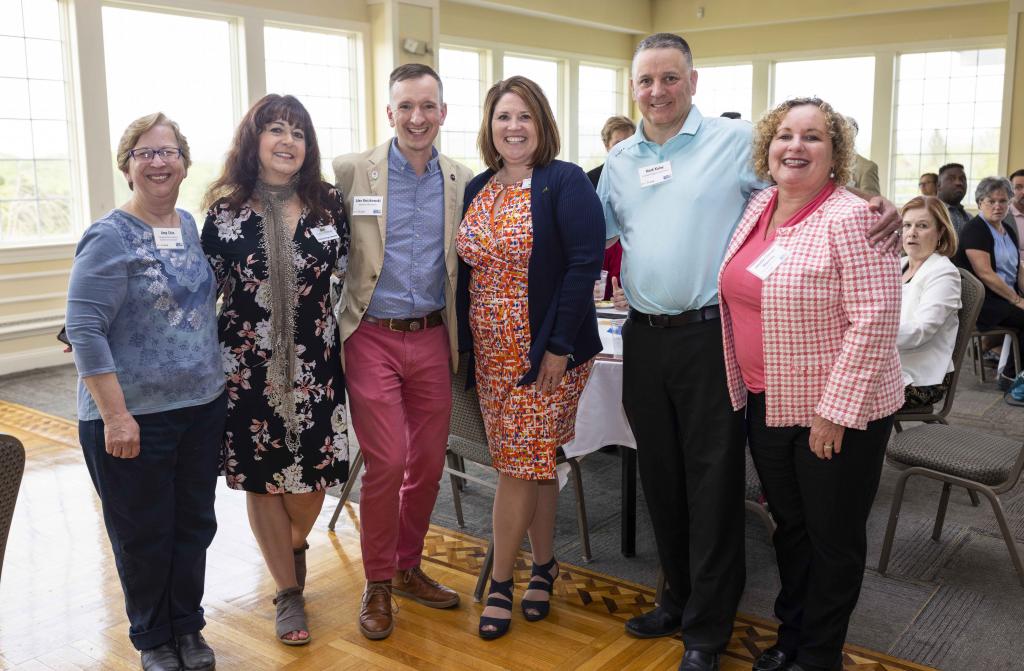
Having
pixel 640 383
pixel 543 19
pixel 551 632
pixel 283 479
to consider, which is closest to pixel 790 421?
pixel 640 383

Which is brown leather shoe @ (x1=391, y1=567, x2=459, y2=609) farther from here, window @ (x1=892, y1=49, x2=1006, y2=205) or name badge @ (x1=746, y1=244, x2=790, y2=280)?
window @ (x1=892, y1=49, x2=1006, y2=205)

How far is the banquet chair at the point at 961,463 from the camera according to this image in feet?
9.61

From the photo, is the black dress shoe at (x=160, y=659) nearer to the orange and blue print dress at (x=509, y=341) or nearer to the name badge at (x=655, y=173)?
the orange and blue print dress at (x=509, y=341)

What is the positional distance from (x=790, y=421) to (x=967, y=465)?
1.25 m

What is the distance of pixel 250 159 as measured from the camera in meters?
2.43

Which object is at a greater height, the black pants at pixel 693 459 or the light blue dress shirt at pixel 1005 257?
the light blue dress shirt at pixel 1005 257

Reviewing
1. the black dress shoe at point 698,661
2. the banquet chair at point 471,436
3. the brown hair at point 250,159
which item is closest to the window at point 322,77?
the banquet chair at point 471,436

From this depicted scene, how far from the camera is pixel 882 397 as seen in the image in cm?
203

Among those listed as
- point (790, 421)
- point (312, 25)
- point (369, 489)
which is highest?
point (312, 25)

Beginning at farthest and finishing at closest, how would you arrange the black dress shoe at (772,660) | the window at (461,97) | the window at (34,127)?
the window at (461,97)
the window at (34,127)
the black dress shoe at (772,660)

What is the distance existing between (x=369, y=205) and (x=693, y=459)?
1.14 metres

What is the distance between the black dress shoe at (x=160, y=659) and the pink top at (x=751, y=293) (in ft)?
5.53

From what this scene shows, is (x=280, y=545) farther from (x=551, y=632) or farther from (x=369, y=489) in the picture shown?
(x=551, y=632)

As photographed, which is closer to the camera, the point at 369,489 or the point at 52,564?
the point at 369,489
